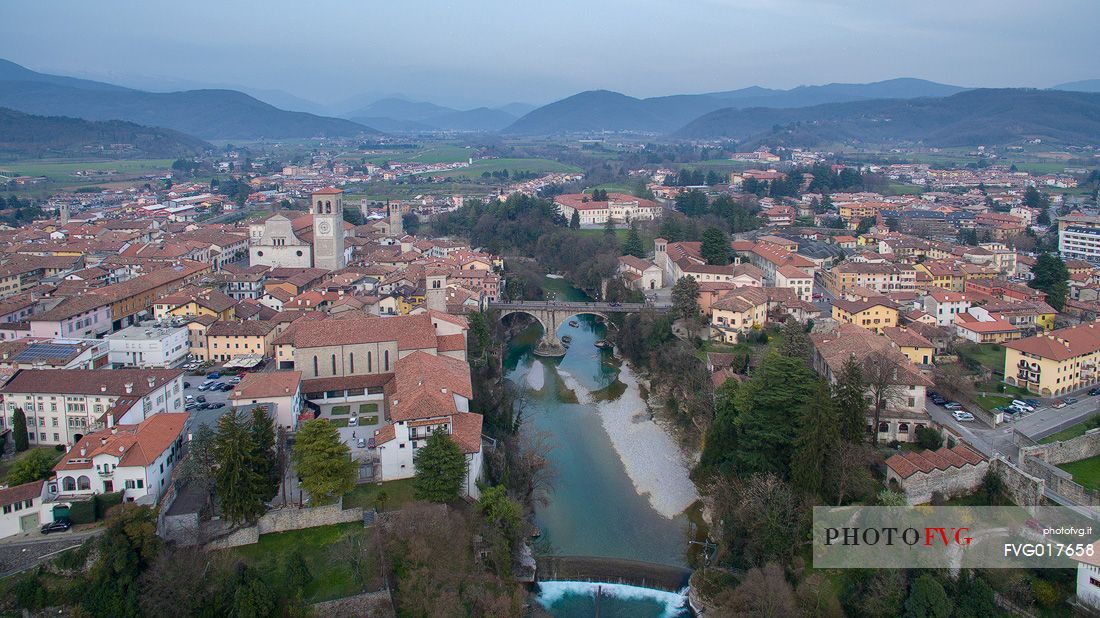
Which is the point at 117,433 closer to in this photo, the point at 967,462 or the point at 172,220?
the point at 967,462

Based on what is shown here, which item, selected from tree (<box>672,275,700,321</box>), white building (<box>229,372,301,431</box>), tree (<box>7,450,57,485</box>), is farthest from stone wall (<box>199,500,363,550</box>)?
tree (<box>672,275,700,321</box>)

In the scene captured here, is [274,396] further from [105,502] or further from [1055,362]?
[1055,362]

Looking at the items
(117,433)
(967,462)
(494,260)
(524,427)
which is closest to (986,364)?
(967,462)

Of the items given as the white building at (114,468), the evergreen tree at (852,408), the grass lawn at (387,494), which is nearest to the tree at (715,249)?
the evergreen tree at (852,408)

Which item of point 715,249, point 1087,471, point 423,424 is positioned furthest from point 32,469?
point 715,249

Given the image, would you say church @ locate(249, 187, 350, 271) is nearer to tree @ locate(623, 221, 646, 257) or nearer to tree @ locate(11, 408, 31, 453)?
tree @ locate(623, 221, 646, 257)

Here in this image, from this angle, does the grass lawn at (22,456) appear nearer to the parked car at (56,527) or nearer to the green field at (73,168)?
the parked car at (56,527)
